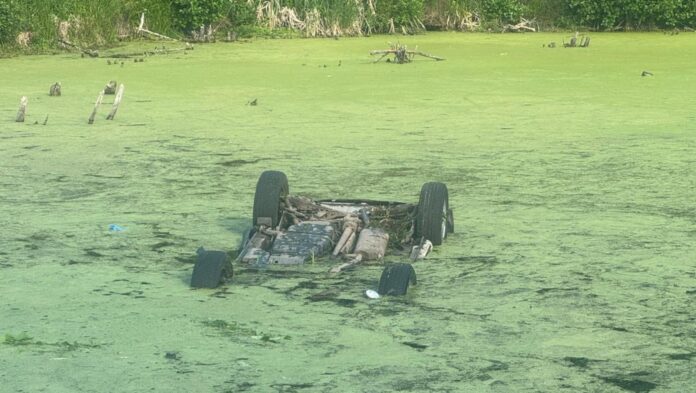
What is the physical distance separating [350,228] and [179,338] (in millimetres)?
1085

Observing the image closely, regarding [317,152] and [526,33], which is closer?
[317,152]

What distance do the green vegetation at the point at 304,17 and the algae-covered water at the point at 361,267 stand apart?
4634 mm

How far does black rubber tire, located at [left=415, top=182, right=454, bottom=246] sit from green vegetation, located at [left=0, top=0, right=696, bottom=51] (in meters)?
10.2

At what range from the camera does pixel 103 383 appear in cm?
320

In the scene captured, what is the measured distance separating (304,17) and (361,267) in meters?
13.3

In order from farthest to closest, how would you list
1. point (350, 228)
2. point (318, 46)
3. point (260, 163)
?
1. point (318, 46)
2. point (260, 163)
3. point (350, 228)

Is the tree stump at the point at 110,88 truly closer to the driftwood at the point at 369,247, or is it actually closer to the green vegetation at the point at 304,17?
the green vegetation at the point at 304,17

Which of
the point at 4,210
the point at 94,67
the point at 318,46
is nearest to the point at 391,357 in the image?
the point at 4,210

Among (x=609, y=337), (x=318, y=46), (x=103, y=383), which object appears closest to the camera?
(x=103, y=383)

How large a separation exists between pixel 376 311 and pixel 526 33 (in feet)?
48.5

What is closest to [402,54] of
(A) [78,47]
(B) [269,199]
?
(A) [78,47]

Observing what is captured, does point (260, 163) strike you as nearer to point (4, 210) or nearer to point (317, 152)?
point (317, 152)

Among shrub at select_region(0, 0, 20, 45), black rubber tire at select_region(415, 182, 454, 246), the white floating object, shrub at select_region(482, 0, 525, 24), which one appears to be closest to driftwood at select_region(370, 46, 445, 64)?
shrub at select_region(0, 0, 20, 45)

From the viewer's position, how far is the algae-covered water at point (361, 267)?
3344mm
